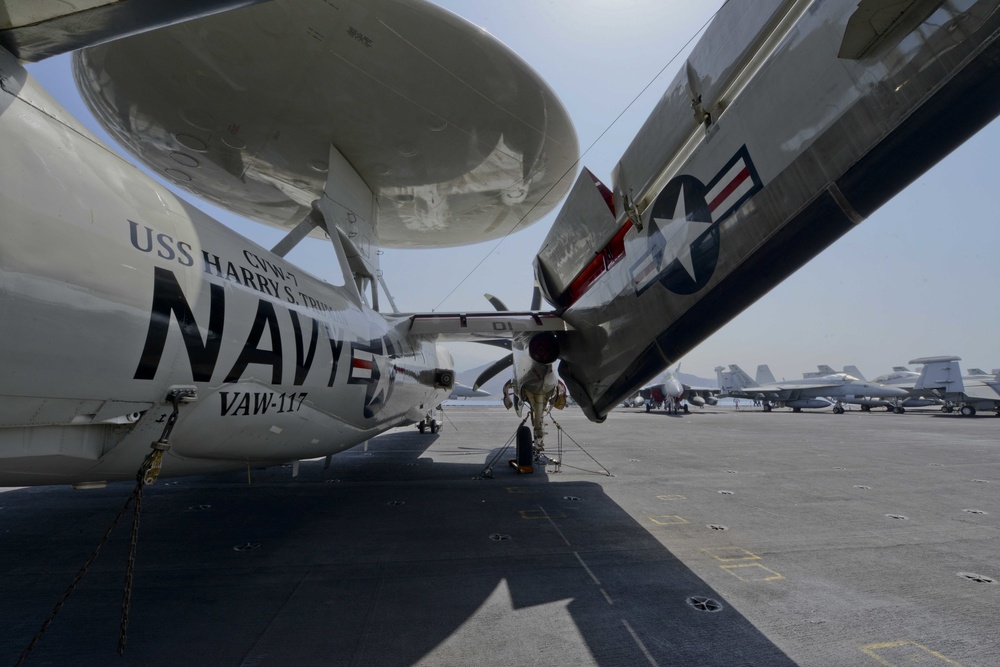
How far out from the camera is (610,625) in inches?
122

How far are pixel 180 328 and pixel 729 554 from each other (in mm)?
5002

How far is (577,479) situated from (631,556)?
4090 mm

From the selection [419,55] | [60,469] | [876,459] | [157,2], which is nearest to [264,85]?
[419,55]

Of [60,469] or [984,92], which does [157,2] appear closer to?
[60,469]

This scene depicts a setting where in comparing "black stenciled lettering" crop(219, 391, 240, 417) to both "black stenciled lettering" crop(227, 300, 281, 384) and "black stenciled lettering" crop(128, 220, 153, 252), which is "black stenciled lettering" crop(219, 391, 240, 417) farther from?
"black stenciled lettering" crop(128, 220, 153, 252)

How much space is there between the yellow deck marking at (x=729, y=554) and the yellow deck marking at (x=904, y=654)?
154 cm

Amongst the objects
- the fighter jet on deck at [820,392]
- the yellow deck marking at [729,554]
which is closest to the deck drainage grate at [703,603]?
the yellow deck marking at [729,554]

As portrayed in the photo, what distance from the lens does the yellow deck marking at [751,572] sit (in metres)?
3.88

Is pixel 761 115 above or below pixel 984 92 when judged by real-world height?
above

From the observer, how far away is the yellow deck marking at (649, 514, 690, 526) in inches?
219

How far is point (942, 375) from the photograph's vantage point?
32.6 metres

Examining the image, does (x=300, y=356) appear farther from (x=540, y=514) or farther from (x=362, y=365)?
(x=540, y=514)

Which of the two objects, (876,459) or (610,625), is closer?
(610,625)

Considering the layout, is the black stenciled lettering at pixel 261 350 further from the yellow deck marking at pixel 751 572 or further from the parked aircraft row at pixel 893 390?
the parked aircraft row at pixel 893 390
